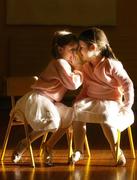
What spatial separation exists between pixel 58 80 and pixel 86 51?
24 centimetres

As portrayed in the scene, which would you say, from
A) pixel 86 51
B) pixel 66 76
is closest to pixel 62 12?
pixel 86 51

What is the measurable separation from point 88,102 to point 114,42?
3.13 metres

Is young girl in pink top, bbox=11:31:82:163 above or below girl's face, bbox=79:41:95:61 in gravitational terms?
below

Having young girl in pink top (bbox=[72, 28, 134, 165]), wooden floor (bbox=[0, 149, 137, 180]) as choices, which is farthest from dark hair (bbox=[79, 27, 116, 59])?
wooden floor (bbox=[0, 149, 137, 180])

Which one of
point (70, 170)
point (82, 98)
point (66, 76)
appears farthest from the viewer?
point (82, 98)

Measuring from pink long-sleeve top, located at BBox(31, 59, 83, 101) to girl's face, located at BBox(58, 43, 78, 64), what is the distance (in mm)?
48

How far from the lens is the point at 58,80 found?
322cm

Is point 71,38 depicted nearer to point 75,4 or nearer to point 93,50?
point 93,50

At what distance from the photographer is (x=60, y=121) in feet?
10.6

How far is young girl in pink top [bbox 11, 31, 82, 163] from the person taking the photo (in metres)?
3.14

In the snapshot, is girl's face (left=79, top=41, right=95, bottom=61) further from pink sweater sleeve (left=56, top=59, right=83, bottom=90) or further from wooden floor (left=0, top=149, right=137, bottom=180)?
wooden floor (left=0, top=149, right=137, bottom=180)

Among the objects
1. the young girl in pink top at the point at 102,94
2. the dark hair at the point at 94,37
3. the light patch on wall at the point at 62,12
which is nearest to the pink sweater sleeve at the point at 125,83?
the young girl in pink top at the point at 102,94

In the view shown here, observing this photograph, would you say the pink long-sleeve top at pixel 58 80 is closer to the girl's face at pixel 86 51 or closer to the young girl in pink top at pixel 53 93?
the young girl in pink top at pixel 53 93

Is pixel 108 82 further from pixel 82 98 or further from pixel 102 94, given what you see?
pixel 82 98
